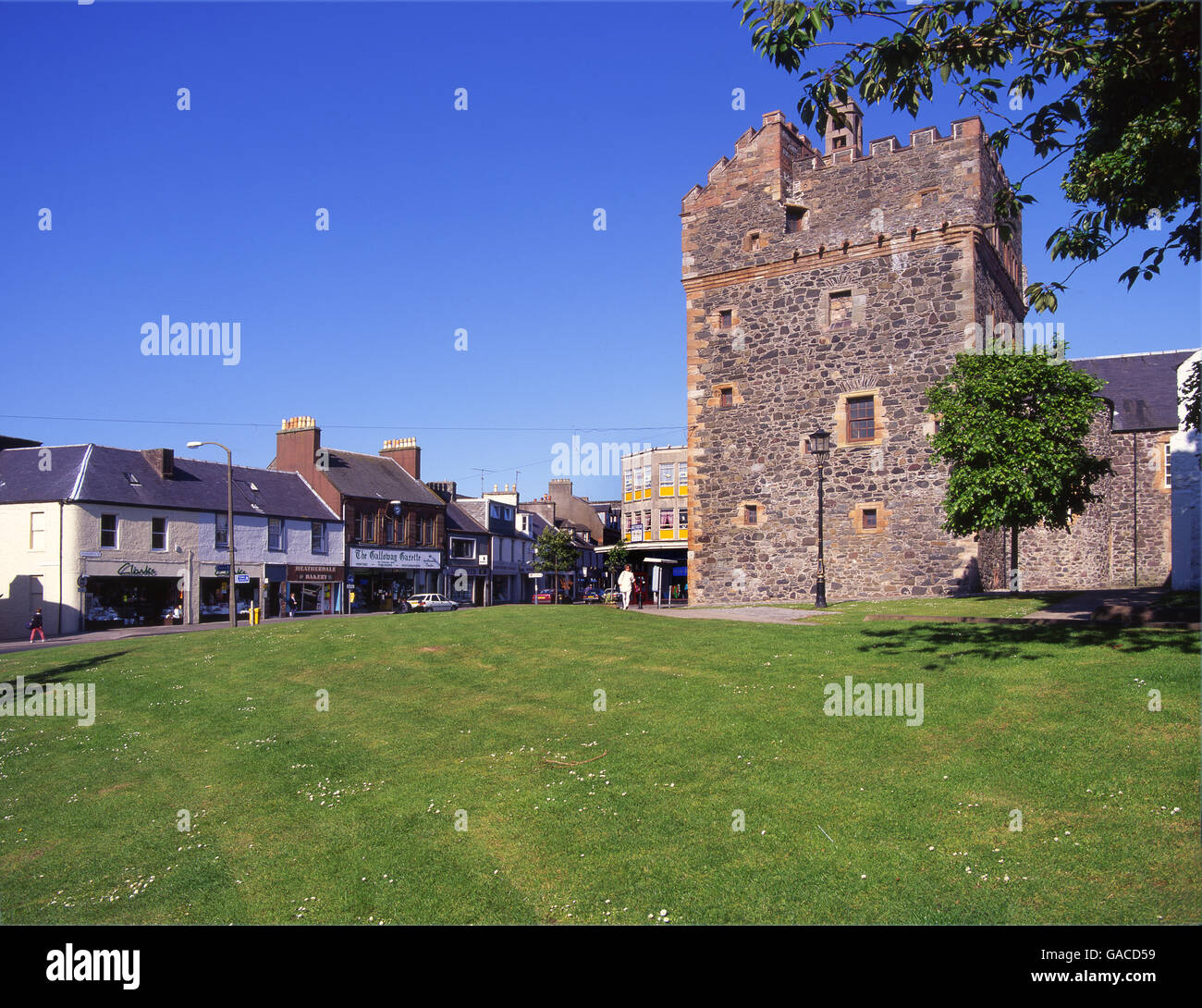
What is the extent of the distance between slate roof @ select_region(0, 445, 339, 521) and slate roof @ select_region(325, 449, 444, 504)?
4.22 meters

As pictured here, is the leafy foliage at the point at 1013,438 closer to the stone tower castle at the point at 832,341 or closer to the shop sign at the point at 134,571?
the stone tower castle at the point at 832,341

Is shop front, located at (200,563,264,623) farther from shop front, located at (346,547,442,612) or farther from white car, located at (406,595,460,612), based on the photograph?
white car, located at (406,595,460,612)

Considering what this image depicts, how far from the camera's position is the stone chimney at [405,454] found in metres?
74.9

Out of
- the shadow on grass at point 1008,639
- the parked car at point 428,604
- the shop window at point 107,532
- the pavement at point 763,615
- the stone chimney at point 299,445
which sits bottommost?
the parked car at point 428,604

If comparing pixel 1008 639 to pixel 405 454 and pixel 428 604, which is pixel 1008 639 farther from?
pixel 405 454

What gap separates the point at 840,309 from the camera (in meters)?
30.5

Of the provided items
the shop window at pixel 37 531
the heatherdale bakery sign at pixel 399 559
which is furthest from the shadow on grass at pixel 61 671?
the heatherdale bakery sign at pixel 399 559

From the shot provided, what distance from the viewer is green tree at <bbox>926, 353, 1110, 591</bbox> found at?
2356cm

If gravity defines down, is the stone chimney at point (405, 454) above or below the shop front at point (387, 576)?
above

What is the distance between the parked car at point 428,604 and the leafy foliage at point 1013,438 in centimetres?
4218

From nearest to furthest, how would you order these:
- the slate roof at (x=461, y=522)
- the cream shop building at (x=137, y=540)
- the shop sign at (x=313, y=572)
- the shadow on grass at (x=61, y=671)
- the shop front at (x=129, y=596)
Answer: the shadow on grass at (x=61, y=671)
the cream shop building at (x=137, y=540)
the shop front at (x=129, y=596)
the shop sign at (x=313, y=572)
the slate roof at (x=461, y=522)

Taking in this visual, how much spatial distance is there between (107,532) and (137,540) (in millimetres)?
1790

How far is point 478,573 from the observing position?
80.8 meters
